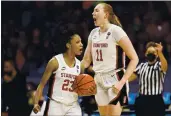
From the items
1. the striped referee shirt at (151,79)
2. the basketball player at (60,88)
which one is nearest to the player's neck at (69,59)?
the basketball player at (60,88)

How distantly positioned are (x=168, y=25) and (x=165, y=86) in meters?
1.26

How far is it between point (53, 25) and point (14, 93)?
78.9 inches

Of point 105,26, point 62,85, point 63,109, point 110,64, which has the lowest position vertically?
point 63,109

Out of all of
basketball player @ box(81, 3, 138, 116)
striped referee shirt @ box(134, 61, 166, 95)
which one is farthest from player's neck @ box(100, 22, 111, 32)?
striped referee shirt @ box(134, 61, 166, 95)

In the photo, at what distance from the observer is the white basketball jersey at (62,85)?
5.00 meters

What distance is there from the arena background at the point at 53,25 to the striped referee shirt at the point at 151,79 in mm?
1605

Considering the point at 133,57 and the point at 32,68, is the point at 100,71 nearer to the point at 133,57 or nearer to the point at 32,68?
the point at 133,57

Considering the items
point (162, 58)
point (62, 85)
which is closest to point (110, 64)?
point (62, 85)

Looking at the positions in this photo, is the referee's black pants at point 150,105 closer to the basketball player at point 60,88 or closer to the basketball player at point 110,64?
the basketball player at point 110,64

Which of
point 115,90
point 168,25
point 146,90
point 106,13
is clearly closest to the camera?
point 115,90

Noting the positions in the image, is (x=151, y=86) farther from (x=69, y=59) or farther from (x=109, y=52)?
(x=69, y=59)

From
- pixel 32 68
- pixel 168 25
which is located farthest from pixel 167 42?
pixel 32 68

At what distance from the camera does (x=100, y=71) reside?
5188mm

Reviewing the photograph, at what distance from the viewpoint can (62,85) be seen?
16.5 feet
